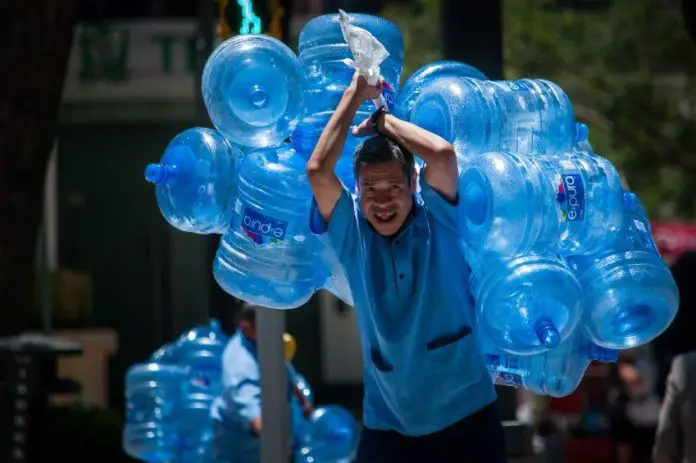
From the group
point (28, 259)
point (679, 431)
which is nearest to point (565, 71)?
point (28, 259)

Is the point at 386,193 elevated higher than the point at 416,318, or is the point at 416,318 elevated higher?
the point at 386,193

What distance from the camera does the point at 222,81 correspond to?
5.20m

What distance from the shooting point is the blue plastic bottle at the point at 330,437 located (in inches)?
314

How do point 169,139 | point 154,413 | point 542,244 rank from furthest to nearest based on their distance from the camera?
point 169,139, point 154,413, point 542,244

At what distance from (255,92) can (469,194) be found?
0.87m

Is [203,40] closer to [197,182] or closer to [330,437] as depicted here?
[330,437]

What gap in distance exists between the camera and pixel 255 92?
5191 millimetres

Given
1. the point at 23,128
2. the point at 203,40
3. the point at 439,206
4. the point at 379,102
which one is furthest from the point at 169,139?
the point at 439,206

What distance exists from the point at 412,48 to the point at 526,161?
14009 millimetres

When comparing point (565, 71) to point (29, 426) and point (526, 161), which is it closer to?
point (29, 426)

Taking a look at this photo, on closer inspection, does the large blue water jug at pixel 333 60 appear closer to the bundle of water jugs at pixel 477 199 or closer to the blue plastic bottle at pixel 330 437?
the bundle of water jugs at pixel 477 199

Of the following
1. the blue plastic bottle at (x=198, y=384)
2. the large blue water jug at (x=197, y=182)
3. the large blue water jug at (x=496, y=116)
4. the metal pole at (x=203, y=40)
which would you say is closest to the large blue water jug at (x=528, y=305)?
the large blue water jug at (x=496, y=116)

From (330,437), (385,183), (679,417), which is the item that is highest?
(385,183)

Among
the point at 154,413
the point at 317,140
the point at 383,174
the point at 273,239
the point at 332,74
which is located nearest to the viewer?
the point at 383,174
